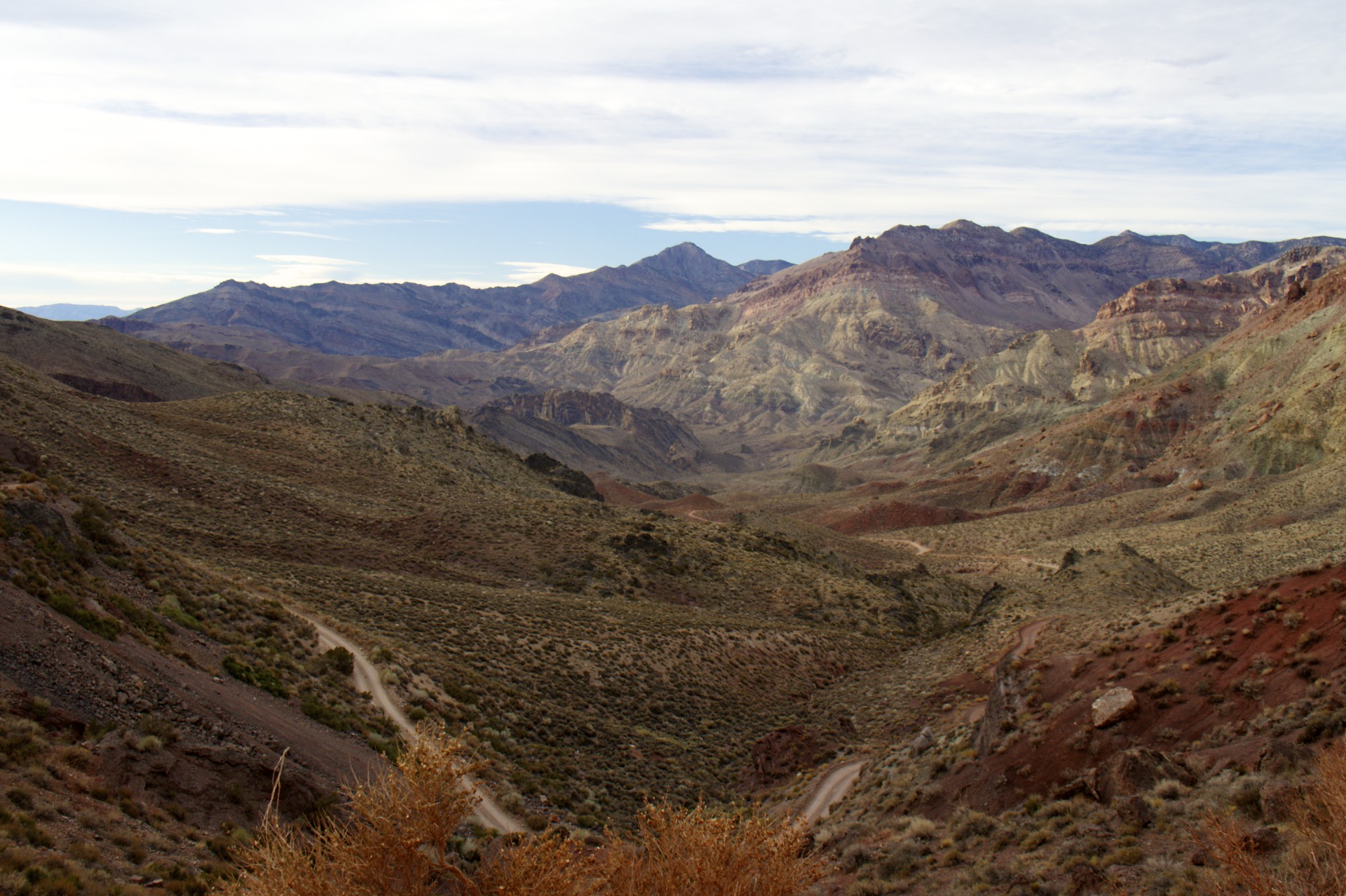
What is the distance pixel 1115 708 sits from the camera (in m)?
15.5

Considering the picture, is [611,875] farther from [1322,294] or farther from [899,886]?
[1322,294]

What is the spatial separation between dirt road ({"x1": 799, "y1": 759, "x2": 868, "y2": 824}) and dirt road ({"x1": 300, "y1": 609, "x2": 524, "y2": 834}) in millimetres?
6566

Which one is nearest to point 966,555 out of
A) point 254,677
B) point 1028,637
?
point 1028,637

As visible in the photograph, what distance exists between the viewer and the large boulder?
15414mm

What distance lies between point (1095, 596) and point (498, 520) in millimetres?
27872

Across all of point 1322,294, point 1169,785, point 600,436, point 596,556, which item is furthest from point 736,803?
point 600,436

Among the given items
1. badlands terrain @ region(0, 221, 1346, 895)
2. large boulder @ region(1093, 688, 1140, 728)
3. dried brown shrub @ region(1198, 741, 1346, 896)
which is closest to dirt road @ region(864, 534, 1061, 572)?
badlands terrain @ region(0, 221, 1346, 895)

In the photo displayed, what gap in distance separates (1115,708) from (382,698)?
15.4m

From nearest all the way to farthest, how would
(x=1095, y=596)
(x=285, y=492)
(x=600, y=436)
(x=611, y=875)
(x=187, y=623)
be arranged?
(x=611, y=875) → (x=187, y=623) → (x=1095, y=596) → (x=285, y=492) → (x=600, y=436)

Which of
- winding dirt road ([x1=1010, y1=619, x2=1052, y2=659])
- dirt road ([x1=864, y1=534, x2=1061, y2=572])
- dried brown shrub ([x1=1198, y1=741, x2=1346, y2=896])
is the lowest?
dirt road ([x1=864, y1=534, x2=1061, y2=572])

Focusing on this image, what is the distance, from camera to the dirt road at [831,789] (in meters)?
19.3

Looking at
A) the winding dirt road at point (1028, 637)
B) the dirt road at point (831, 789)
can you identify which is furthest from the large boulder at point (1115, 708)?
the winding dirt road at point (1028, 637)

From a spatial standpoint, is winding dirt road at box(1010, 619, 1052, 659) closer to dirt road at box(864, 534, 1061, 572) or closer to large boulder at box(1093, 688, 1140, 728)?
large boulder at box(1093, 688, 1140, 728)

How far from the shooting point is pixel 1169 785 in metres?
12.0
